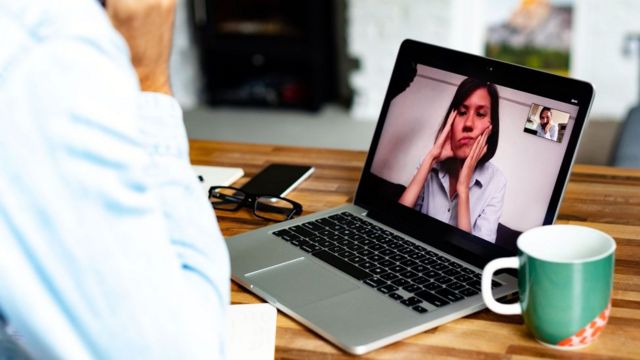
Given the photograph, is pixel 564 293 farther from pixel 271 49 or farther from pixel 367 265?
pixel 271 49

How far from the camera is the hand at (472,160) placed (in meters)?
1.05

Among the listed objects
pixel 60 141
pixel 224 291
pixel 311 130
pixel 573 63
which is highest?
pixel 60 141

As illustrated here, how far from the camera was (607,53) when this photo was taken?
399 cm

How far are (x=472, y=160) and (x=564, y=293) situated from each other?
0.27 m

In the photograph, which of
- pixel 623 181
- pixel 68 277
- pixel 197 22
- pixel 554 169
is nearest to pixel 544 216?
pixel 554 169

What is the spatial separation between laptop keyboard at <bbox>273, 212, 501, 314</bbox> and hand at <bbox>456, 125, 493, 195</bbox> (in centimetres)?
9

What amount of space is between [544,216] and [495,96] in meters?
0.16

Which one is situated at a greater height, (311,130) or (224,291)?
(224,291)

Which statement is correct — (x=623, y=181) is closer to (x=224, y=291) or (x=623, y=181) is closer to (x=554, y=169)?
(x=554, y=169)

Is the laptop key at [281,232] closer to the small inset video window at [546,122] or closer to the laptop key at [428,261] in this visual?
A: the laptop key at [428,261]

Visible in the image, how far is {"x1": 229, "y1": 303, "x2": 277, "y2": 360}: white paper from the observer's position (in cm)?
86

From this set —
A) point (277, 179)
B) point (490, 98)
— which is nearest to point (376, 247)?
point (490, 98)

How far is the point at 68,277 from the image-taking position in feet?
2.09

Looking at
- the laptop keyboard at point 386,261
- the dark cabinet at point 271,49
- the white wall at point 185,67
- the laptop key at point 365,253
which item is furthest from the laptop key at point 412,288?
→ the white wall at point 185,67
